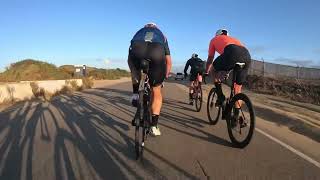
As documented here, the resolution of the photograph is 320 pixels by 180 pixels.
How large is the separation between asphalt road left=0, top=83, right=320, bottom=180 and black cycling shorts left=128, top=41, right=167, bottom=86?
1.22 metres

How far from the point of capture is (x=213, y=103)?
11.4 metres

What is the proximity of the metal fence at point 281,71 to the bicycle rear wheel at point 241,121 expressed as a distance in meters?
26.2

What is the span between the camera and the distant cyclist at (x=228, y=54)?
9.05m

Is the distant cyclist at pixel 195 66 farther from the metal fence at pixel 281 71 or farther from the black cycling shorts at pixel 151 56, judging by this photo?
the metal fence at pixel 281 71

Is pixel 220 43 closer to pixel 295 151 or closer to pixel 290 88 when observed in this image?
pixel 295 151

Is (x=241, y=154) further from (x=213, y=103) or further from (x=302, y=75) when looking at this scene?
(x=302, y=75)

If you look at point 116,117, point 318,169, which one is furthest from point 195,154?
point 116,117

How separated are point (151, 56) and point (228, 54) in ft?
6.36

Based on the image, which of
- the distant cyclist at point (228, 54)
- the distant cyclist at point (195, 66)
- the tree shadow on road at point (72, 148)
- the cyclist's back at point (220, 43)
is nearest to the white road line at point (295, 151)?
the distant cyclist at point (228, 54)

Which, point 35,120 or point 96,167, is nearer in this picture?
point 96,167

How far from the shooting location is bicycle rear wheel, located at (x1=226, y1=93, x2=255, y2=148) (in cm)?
813

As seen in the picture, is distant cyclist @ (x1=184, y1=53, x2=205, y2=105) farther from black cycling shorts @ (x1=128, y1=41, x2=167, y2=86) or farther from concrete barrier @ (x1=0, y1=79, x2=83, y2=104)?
black cycling shorts @ (x1=128, y1=41, x2=167, y2=86)

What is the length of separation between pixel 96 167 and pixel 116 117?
18.8 feet

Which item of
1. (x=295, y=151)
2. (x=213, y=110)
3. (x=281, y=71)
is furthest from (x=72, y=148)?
(x=281, y=71)
